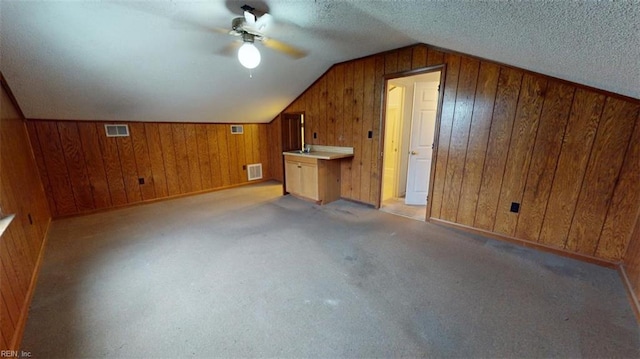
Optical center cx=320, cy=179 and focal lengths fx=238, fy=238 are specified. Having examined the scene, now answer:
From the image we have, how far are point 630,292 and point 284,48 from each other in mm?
3853

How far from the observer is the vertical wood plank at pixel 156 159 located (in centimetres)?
392

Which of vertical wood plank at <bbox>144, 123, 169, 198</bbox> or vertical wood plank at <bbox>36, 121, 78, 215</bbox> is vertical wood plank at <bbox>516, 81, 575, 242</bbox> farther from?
vertical wood plank at <bbox>36, 121, 78, 215</bbox>

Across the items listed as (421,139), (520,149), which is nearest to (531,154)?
(520,149)


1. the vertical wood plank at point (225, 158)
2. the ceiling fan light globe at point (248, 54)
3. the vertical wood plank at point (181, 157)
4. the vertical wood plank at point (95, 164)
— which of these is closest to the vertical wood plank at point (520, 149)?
the ceiling fan light globe at point (248, 54)

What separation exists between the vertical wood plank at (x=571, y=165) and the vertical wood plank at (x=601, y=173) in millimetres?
36

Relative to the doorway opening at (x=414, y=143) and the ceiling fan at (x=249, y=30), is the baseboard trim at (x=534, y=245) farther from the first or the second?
the ceiling fan at (x=249, y=30)

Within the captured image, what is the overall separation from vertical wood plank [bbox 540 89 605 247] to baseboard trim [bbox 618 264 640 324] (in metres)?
0.39

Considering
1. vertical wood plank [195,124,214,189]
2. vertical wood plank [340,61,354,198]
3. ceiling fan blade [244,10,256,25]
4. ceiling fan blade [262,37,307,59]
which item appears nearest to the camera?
ceiling fan blade [244,10,256,25]

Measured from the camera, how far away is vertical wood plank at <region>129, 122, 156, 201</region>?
3.78 m

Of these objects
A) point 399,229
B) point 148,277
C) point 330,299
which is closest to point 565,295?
point 399,229

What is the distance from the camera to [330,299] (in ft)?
5.79

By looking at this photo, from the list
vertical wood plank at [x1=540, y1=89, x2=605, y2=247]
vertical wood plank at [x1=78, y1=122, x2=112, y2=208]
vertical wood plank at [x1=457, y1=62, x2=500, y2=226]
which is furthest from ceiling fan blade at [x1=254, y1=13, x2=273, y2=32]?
vertical wood plank at [x1=78, y1=122, x2=112, y2=208]

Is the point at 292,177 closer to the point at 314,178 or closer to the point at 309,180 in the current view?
the point at 309,180

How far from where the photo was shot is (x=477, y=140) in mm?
2648
